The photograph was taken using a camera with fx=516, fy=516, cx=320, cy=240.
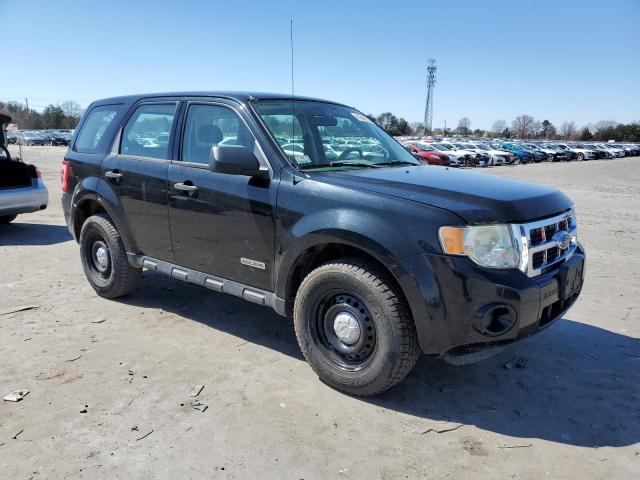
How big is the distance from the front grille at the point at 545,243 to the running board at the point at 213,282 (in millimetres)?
1672

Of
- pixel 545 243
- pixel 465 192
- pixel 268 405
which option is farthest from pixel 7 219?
pixel 545 243

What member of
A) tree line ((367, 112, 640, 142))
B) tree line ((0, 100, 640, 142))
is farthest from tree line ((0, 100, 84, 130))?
tree line ((367, 112, 640, 142))

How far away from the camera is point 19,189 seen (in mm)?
8578

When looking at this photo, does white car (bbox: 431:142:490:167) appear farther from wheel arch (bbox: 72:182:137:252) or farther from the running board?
the running board

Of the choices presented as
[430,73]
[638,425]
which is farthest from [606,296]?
[430,73]

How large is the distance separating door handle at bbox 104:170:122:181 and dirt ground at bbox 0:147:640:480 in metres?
1.27

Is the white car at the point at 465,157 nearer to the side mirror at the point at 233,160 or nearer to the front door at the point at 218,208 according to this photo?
the front door at the point at 218,208

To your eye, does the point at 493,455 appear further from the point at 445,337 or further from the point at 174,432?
the point at 174,432

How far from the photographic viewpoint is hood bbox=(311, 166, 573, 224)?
299 centimetres

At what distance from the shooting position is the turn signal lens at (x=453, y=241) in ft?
9.50

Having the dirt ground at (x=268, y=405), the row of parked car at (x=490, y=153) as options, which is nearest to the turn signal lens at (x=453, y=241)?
the dirt ground at (x=268, y=405)

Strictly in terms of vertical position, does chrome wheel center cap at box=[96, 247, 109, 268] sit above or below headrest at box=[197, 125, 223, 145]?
below

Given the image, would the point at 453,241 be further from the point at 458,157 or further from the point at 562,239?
the point at 458,157

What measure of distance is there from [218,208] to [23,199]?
6.24 m
